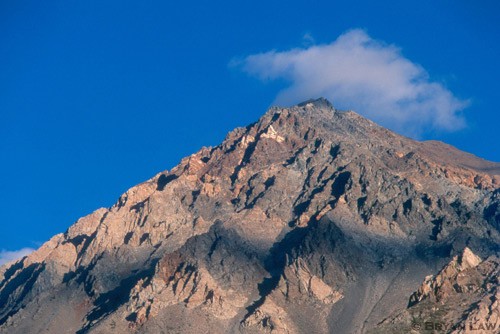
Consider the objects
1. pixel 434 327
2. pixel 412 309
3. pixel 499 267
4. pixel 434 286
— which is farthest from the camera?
pixel 499 267

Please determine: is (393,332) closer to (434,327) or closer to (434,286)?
(434,327)

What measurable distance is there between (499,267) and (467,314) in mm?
37979

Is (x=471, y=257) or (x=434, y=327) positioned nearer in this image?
(x=434, y=327)

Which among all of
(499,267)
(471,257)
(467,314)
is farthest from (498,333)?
(471,257)

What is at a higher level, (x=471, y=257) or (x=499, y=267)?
(x=471, y=257)

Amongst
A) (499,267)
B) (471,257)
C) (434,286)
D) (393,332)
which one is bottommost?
(393,332)

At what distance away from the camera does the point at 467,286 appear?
126 m

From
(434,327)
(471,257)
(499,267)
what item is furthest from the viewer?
(471,257)

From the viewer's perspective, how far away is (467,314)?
4520 inches

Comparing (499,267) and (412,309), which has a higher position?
(499,267)

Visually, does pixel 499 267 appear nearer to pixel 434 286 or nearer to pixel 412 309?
pixel 434 286

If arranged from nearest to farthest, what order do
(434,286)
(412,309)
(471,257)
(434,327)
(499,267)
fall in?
(434,327)
(412,309)
(434,286)
(499,267)
(471,257)

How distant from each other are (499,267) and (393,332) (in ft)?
164

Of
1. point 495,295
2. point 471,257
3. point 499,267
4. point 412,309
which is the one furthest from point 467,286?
point 471,257
